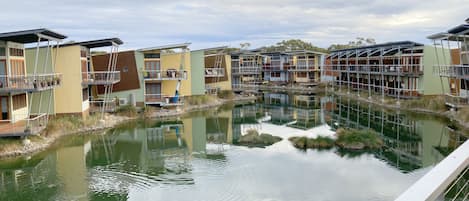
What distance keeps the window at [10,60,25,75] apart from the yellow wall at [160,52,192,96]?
14.3 metres

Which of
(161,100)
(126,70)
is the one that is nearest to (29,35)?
(126,70)

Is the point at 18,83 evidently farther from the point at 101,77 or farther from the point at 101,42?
the point at 101,77

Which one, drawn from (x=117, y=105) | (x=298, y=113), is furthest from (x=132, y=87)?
(x=298, y=113)

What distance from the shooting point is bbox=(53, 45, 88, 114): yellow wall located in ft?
89.0

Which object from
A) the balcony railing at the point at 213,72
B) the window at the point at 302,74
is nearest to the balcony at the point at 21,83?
the balcony railing at the point at 213,72

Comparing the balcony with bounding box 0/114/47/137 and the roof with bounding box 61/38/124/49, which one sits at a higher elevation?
the roof with bounding box 61/38/124/49

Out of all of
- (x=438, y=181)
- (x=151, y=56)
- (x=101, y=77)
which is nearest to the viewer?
(x=438, y=181)

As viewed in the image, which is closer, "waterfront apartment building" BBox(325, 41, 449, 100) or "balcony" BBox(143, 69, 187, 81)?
"balcony" BBox(143, 69, 187, 81)

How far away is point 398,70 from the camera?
38.0m

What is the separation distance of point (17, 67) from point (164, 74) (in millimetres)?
14166

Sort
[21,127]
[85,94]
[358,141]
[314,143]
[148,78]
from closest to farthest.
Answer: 1. [21,127]
2. [358,141]
3. [314,143]
4. [85,94]
5. [148,78]

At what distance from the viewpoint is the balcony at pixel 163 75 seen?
115ft

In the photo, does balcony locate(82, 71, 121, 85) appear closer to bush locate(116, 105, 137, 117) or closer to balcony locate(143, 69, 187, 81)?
bush locate(116, 105, 137, 117)

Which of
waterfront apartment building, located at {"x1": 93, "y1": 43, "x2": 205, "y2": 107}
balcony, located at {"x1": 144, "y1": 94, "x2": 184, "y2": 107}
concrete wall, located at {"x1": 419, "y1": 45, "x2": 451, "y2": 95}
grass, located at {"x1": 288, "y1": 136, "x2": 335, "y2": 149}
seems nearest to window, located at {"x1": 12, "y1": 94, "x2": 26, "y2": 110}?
waterfront apartment building, located at {"x1": 93, "y1": 43, "x2": 205, "y2": 107}
